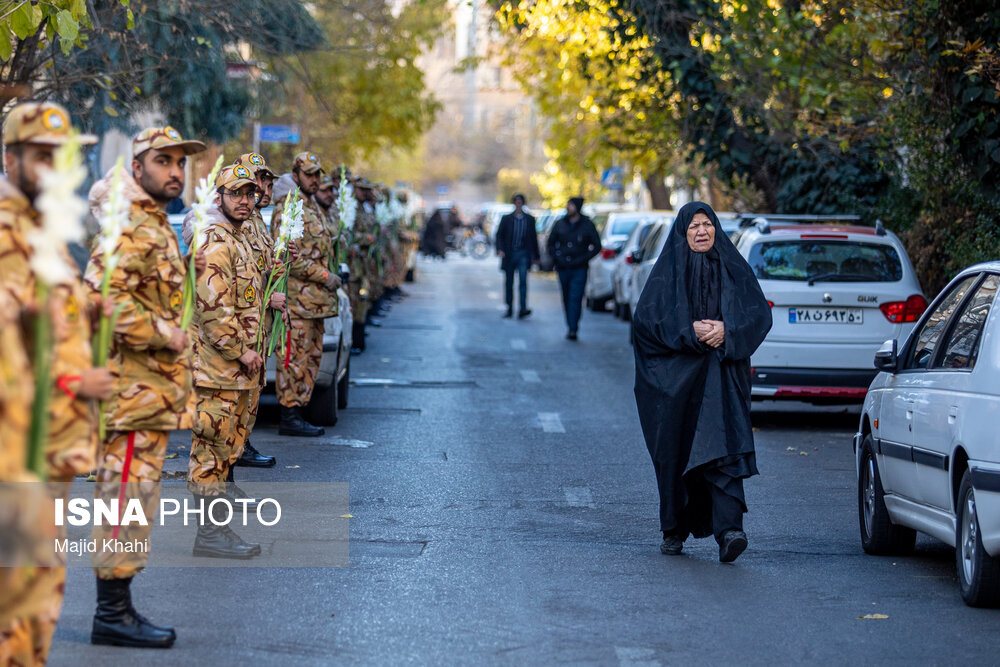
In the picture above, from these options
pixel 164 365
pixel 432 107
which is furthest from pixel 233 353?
pixel 432 107

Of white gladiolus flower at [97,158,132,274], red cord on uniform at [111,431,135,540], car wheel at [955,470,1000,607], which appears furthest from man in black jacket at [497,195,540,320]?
white gladiolus flower at [97,158,132,274]

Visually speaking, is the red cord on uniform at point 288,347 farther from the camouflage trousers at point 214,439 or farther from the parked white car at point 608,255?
the parked white car at point 608,255

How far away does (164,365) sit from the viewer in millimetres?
5488

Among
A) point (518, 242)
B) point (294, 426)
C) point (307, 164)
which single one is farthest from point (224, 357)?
point (518, 242)

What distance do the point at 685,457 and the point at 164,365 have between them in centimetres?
311

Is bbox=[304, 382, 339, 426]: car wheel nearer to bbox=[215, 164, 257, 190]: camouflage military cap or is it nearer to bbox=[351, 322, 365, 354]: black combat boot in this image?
bbox=[215, 164, 257, 190]: camouflage military cap

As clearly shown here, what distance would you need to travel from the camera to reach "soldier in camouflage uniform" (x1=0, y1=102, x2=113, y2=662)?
4094 mm

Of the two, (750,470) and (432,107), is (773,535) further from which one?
(432,107)

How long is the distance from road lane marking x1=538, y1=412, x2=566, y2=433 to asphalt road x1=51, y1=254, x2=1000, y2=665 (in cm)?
4

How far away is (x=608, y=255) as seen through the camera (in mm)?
27328

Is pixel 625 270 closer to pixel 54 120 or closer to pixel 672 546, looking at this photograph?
pixel 672 546

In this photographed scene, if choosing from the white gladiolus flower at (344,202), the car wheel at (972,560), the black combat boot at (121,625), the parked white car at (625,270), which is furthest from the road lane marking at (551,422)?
the parked white car at (625,270)

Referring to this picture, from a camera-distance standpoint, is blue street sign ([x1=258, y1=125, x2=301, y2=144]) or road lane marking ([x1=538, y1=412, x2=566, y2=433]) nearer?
road lane marking ([x1=538, y1=412, x2=566, y2=433])

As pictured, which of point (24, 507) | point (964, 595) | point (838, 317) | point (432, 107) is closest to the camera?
point (24, 507)
